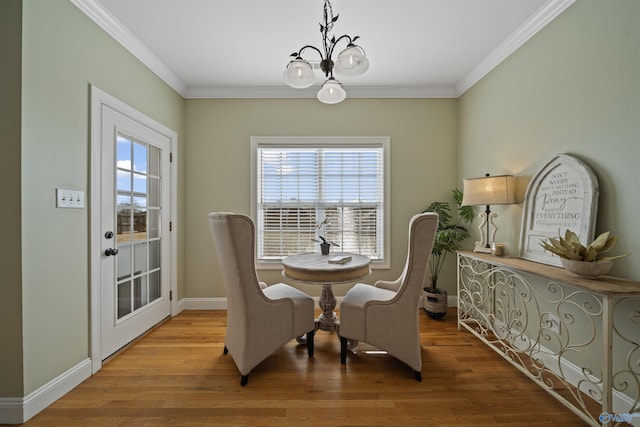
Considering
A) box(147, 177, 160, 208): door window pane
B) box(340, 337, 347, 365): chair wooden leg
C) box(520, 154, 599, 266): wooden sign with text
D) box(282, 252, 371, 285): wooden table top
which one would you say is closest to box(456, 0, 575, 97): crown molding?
box(520, 154, 599, 266): wooden sign with text

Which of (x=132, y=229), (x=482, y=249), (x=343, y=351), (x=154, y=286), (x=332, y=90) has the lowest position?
(x=343, y=351)

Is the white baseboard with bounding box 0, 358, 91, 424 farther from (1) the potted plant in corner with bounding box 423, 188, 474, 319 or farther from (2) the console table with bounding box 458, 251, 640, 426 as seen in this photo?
(1) the potted plant in corner with bounding box 423, 188, 474, 319

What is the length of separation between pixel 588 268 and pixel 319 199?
2.36 metres

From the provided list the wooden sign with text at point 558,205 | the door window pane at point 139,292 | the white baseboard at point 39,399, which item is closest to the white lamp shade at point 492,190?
the wooden sign with text at point 558,205

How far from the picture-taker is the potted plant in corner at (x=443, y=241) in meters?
2.82

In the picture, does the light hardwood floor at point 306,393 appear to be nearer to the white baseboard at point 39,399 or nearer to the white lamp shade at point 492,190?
the white baseboard at point 39,399

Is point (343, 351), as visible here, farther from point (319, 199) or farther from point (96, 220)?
point (96, 220)

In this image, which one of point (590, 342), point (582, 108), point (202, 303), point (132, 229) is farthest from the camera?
point (202, 303)

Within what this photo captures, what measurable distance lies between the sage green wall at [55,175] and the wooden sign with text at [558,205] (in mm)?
3251

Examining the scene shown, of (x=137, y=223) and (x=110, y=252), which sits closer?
(x=110, y=252)

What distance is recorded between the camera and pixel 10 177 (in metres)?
1.43

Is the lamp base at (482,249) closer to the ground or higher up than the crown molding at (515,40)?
closer to the ground

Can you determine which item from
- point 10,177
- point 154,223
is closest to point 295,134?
point 154,223

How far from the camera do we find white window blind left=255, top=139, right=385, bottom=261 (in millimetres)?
3191
